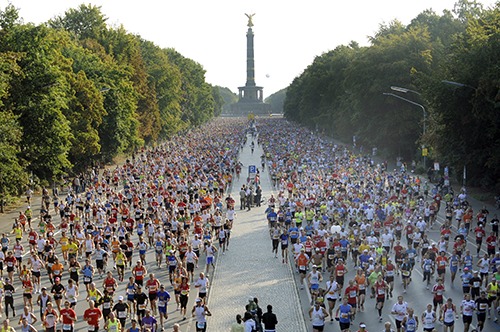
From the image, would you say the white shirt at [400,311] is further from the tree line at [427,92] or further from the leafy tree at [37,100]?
the leafy tree at [37,100]

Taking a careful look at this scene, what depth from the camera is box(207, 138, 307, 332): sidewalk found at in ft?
62.1

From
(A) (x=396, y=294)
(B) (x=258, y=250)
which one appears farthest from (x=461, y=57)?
(A) (x=396, y=294)

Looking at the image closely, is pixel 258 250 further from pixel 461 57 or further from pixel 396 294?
pixel 461 57

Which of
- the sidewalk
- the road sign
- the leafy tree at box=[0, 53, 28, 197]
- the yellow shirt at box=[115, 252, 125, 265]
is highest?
the leafy tree at box=[0, 53, 28, 197]

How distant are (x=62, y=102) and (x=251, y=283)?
909 inches

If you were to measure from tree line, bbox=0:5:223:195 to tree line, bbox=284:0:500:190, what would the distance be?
21560mm

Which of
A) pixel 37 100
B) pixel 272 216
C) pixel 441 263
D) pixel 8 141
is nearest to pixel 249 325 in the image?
pixel 441 263

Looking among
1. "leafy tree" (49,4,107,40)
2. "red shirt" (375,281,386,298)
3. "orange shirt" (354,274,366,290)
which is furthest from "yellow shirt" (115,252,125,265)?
"leafy tree" (49,4,107,40)

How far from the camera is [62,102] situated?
41.7 metres

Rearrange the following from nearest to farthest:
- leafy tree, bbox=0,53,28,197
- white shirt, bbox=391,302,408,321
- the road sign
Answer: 1. white shirt, bbox=391,302,408,321
2. leafy tree, bbox=0,53,28,197
3. the road sign

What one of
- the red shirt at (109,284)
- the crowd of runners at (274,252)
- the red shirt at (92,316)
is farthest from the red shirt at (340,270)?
the red shirt at (92,316)

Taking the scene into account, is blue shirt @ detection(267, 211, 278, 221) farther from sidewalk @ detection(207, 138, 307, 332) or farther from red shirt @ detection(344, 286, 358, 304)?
red shirt @ detection(344, 286, 358, 304)

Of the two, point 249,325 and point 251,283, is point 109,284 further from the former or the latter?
point 251,283

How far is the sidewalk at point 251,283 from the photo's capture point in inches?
746
